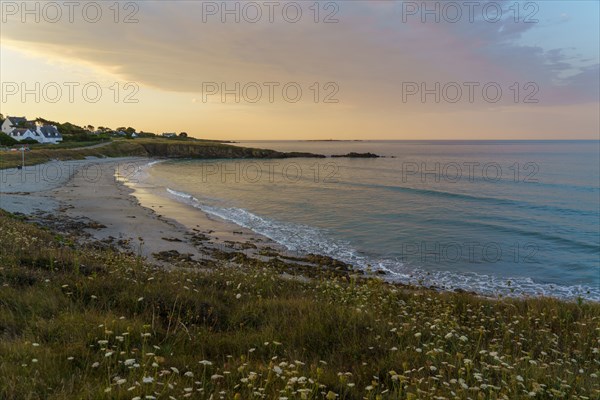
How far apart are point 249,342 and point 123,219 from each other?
1998 cm

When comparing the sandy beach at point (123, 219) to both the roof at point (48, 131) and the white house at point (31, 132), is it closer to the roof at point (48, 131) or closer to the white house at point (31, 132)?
the white house at point (31, 132)

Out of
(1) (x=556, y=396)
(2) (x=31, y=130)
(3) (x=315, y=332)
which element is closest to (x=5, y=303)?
(3) (x=315, y=332)

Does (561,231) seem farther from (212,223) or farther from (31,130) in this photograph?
(31,130)

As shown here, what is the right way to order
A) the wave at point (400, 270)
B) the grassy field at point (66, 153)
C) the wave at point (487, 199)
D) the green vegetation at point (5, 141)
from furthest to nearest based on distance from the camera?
1. the green vegetation at point (5, 141)
2. the grassy field at point (66, 153)
3. the wave at point (487, 199)
4. the wave at point (400, 270)

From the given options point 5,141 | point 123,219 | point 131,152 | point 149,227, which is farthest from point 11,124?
point 149,227

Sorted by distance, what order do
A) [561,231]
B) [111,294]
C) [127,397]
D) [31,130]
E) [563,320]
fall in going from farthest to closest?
[31,130]
[561,231]
[563,320]
[111,294]
[127,397]

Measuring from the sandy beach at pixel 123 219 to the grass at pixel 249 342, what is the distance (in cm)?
582

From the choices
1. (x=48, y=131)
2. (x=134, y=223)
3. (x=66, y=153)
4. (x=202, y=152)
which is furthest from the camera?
(x=202, y=152)

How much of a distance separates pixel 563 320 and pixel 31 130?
111227 millimetres

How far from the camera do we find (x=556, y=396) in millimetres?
3846

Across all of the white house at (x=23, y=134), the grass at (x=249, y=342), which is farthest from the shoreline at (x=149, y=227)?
the white house at (x=23, y=134)

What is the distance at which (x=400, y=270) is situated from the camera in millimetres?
16766

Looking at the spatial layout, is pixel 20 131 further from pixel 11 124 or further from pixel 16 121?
pixel 16 121

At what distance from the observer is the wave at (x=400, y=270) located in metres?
14.5
